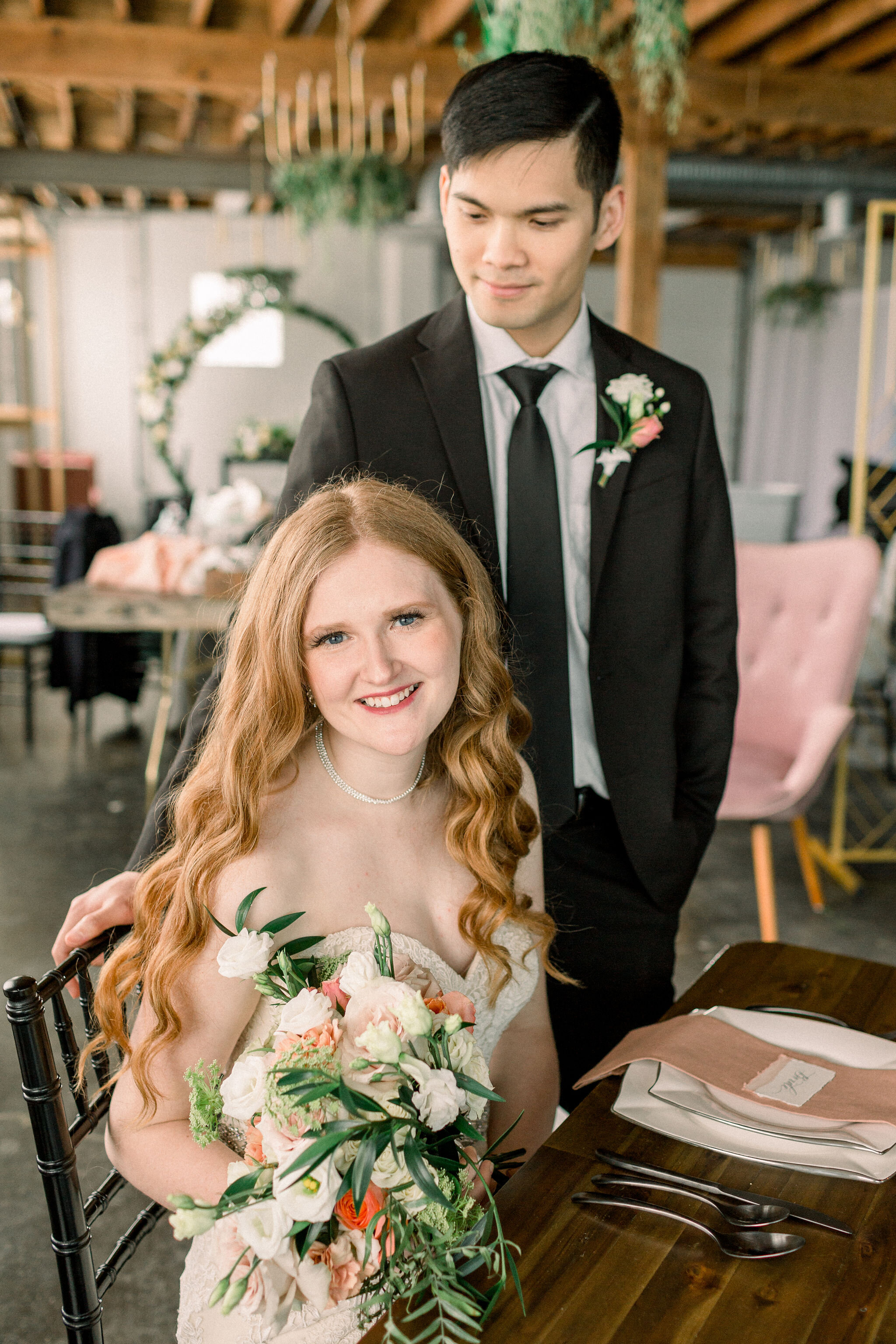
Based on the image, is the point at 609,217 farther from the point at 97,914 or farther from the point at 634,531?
the point at 97,914

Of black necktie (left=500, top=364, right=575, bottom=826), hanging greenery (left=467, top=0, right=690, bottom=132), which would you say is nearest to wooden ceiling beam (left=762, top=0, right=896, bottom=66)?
hanging greenery (left=467, top=0, right=690, bottom=132)

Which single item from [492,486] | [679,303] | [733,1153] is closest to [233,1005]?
[733,1153]

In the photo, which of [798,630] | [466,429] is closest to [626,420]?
[466,429]

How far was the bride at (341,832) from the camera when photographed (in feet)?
3.97

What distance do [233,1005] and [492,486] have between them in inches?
33.3

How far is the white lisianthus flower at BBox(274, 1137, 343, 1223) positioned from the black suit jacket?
2.73 feet

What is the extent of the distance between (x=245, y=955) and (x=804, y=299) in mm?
10788

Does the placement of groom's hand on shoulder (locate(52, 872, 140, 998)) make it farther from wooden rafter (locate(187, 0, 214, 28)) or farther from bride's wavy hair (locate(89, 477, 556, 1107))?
wooden rafter (locate(187, 0, 214, 28))

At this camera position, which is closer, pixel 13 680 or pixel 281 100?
pixel 281 100

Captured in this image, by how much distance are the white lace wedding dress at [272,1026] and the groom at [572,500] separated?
326 mm

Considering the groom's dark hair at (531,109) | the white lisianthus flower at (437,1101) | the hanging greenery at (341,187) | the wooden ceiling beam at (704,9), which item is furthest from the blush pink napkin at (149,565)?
the white lisianthus flower at (437,1101)

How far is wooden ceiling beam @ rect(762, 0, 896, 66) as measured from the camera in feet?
17.4

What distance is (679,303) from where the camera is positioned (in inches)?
484

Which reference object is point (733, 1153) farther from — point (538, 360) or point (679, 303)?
point (679, 303)
